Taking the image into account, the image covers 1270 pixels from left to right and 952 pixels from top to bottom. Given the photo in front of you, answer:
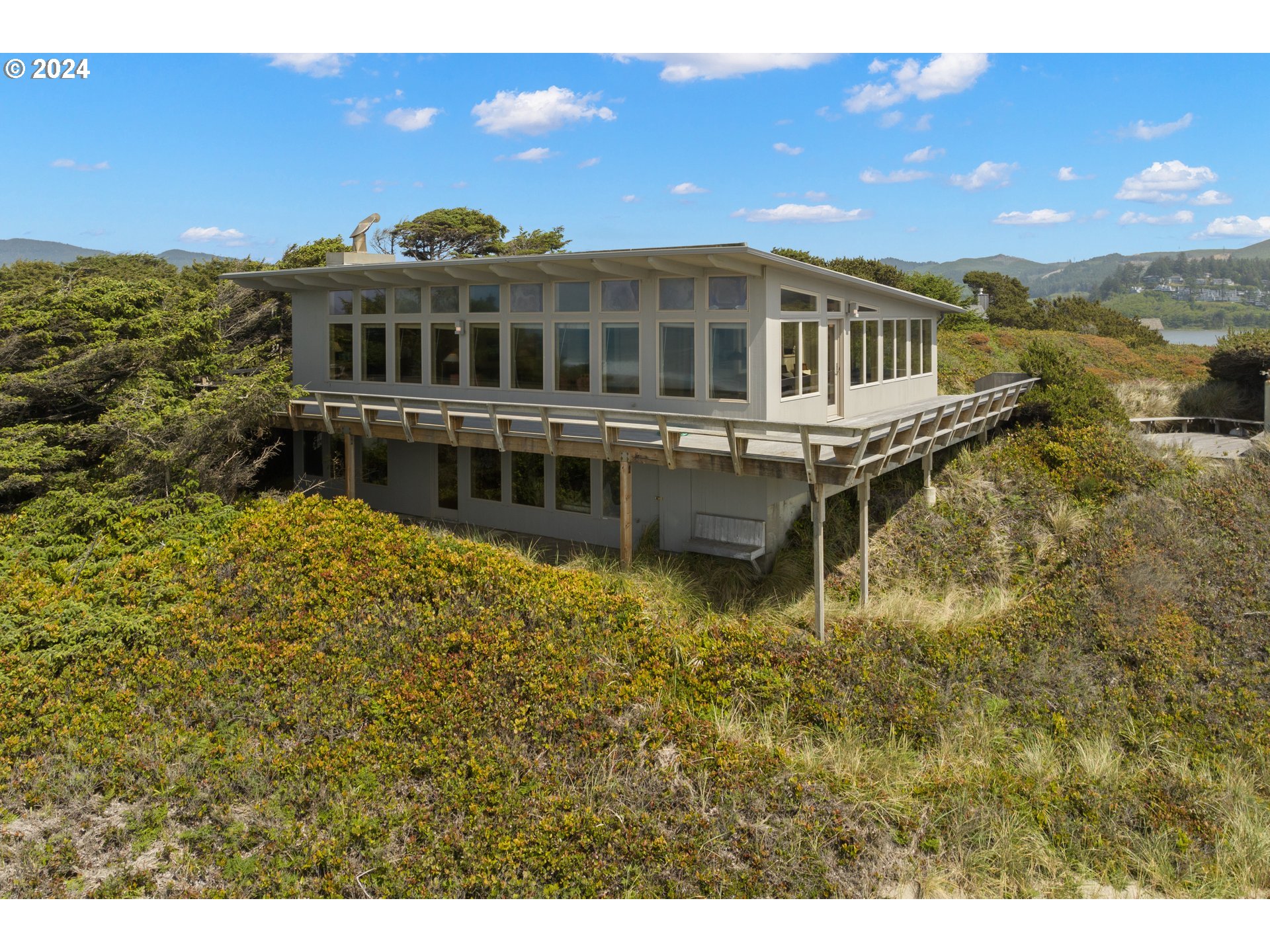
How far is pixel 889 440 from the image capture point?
10.7 m

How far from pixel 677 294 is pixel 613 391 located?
72.1 inches

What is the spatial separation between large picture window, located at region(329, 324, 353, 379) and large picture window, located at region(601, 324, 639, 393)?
5.86 m

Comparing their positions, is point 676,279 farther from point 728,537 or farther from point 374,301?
point 374,301

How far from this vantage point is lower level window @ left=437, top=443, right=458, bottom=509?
50.8 feet

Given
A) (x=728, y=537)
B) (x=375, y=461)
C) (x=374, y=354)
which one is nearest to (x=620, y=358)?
(x=728, y=537)

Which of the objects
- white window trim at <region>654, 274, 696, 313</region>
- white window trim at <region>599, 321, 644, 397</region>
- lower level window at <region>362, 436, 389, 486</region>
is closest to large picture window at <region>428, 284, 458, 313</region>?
lower level window at <region>362, 436, 389, 486</region>

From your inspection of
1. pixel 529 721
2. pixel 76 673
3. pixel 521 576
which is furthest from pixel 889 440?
pixel 76 673

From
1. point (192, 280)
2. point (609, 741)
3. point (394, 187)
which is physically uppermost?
point (394, 187)

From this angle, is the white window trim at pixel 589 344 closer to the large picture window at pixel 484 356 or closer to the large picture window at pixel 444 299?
the large picture window at pixel 484 356

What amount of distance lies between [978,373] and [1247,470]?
35.5ft

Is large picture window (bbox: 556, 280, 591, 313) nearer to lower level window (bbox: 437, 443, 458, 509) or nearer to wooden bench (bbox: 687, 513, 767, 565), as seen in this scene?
lower level window (bbox: 437, 443, 458, 509)

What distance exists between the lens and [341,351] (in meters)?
16.6

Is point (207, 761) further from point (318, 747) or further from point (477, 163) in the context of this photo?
point (477, 163)

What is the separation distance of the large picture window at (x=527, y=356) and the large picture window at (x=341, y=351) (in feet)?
13.2
